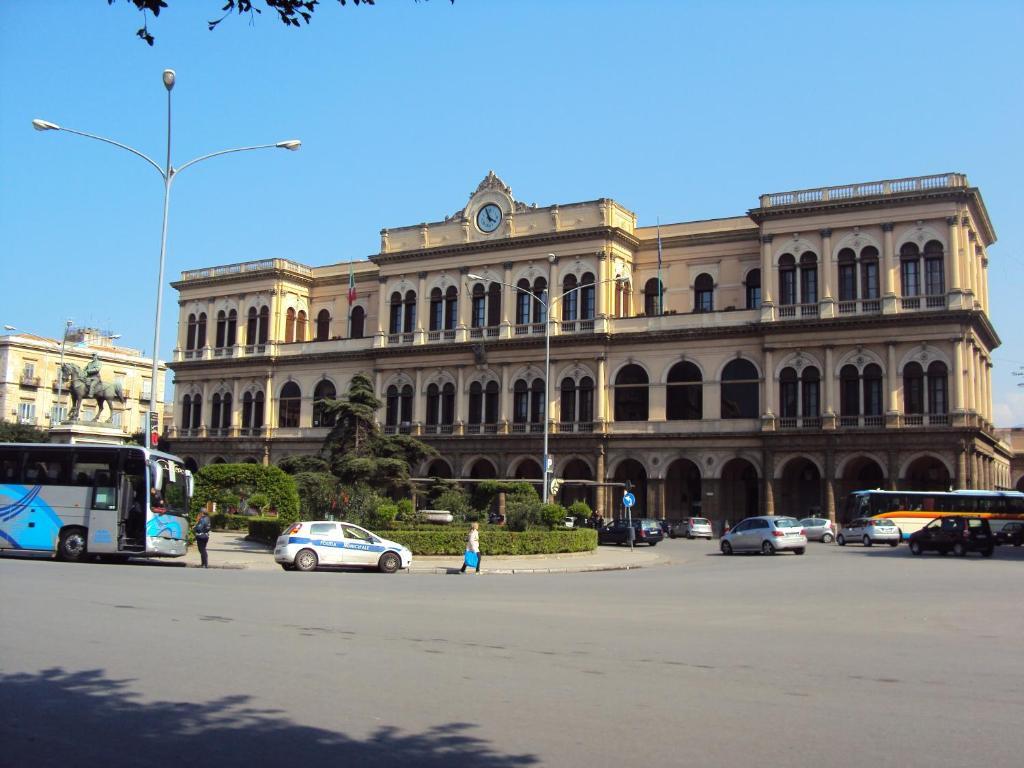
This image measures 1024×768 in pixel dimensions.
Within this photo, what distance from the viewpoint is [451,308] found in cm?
6219

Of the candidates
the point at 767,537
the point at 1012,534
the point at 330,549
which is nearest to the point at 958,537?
the point at 767,537

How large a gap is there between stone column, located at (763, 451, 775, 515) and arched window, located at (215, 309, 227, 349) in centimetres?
3860

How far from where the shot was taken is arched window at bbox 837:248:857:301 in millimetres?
50375

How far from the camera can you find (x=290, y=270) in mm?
69000

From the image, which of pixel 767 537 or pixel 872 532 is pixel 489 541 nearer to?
pixel 767 537

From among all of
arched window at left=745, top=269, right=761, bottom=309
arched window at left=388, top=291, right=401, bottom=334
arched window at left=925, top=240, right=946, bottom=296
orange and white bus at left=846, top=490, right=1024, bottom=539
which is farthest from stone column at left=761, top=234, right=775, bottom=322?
arched window at left=388, top=291, right=401, bottom=334

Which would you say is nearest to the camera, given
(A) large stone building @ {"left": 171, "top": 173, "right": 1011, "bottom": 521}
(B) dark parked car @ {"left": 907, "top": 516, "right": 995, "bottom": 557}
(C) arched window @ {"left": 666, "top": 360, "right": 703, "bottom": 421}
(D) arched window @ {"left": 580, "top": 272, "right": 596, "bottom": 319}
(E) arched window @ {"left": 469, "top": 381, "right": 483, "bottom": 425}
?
(B) dark parked car @ {"left": 907, "top": 516, "right": 995, "bottom": 557}

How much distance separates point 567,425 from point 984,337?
22261 mm

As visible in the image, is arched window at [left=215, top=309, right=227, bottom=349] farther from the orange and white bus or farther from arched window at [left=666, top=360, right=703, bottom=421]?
the orange and white bus

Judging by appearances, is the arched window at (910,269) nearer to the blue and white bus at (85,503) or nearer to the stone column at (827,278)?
the stone column at (827,278)

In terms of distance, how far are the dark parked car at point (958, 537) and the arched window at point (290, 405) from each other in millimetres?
42388

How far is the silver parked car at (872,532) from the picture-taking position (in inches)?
1704

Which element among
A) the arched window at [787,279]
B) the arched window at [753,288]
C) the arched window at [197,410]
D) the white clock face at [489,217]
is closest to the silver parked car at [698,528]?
the arched window at [787,279]

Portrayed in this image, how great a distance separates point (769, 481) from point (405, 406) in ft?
76.1
